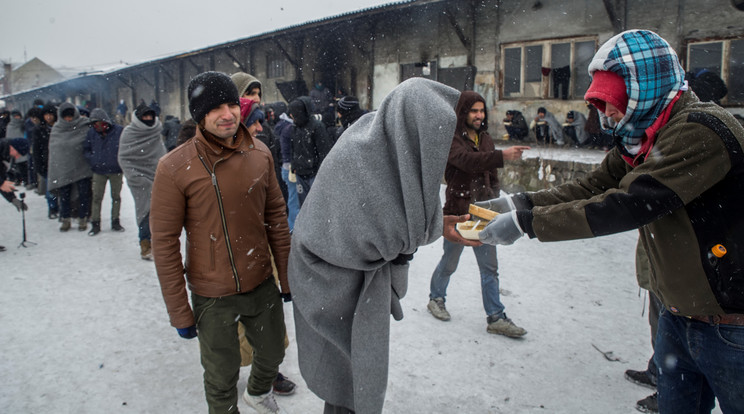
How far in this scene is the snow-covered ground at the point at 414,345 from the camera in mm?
2836

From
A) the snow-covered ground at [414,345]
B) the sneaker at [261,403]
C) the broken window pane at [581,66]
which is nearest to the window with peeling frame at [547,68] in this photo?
the broken window pane at [581,66]

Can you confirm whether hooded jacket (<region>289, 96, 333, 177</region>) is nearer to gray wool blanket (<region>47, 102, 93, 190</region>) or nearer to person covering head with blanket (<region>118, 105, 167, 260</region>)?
person covering head with blanket (<region>118, 105, 167, 260</region>)

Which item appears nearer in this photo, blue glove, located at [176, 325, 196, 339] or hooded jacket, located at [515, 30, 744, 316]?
hooded jacket, located at [515, 30, 744, 316]

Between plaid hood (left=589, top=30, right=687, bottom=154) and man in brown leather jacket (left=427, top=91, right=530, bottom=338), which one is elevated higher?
plaid hood (left=589, top=30, right=687, bottom=154)

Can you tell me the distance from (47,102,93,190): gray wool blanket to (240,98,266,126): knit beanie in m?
4.04

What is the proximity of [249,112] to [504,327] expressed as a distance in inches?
108

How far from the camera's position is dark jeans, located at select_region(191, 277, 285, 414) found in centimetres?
219

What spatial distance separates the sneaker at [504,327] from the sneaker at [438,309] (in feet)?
1.27

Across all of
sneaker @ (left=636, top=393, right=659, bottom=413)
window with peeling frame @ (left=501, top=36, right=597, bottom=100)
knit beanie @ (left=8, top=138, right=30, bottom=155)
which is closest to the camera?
sneaker @ (left=636, top=393, right=659, bottom=413)

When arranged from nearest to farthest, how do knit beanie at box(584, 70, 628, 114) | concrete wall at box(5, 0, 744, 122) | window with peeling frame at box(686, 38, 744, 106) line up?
knit beanie at box(584, 70, 628, 114) < window with peeling frame at box(686, 38, 744, 106) < concrete wall at box(5, 0, 744, 122)

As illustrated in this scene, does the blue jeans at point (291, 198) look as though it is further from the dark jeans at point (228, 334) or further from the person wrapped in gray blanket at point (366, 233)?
the person wrapped in gray blanket at point (366, 233)

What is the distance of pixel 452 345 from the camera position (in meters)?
3.51

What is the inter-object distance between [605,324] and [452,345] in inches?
55.4

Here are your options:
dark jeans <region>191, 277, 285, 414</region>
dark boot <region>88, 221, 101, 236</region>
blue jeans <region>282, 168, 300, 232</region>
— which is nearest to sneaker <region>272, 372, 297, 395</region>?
dark jeans <region>191, 277, 285, 414</region>
